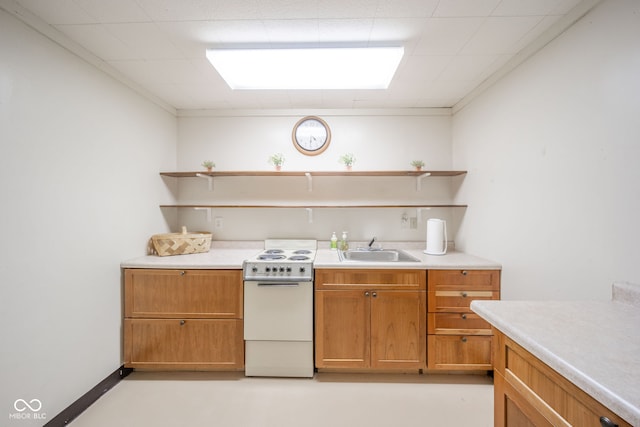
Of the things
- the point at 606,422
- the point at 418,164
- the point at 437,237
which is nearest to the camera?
the point at 606,422

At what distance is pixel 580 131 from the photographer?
4.32 feet

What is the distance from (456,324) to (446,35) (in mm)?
1969

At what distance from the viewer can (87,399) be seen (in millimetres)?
1685

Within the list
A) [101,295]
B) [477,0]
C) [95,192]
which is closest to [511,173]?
[477,0]

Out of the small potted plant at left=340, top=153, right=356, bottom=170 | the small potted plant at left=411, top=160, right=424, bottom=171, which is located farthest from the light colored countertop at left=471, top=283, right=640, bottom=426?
the small potted plant at left=340, top=153, right=356, bottom=170

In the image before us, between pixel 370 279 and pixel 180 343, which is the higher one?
Result: pixel 370 279

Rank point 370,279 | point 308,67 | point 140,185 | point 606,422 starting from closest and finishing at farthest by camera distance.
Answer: point 606,422
point 308,67
point 370,279
point 140,185

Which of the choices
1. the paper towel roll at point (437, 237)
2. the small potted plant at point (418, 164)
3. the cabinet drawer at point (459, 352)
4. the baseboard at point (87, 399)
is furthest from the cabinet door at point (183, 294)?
the small potted plant at point (418, 164)

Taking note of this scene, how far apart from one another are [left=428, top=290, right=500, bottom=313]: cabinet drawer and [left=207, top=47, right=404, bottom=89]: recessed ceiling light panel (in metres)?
1.71

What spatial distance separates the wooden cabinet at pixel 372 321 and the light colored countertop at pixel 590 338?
87cm

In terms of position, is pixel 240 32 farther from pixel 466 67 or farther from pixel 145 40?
pixel 466 67

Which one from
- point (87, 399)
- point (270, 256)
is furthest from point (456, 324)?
point (87, 399)

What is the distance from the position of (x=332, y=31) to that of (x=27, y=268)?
84.0 inches

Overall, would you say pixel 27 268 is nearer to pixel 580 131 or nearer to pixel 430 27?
pixel 430 27
